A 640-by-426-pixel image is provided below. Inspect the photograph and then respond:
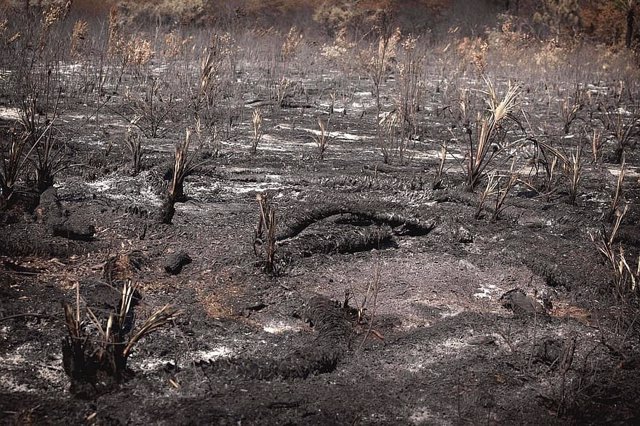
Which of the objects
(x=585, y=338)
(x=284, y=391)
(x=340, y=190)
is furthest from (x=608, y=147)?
(x=284, y=391)

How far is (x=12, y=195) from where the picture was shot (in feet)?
10.5

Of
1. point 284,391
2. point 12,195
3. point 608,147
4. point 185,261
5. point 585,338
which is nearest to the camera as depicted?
point 284,391

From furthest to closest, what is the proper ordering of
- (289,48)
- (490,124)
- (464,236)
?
(289,48)
(490,124)
(464,236)

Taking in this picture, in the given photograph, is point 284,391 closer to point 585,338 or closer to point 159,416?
point 159,416

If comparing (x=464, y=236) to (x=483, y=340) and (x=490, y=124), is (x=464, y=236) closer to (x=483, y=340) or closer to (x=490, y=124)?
(x=490, y=124)

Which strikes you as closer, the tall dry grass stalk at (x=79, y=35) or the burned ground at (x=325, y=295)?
the burned ground at (x=325, y=295)

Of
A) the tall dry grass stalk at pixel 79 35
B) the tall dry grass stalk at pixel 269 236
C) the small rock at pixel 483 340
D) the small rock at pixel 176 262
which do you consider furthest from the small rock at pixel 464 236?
the tall dry grass stalk at pixel 79 35

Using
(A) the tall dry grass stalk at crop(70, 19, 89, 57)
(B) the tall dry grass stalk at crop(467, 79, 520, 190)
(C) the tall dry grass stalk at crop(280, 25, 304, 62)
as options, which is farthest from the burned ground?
(C) the tall dry grass stalk at crop(280, 25, 304, 62)

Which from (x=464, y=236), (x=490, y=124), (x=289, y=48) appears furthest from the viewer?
(x=289, y=48)

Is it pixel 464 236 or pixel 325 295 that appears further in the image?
pixel 464 236

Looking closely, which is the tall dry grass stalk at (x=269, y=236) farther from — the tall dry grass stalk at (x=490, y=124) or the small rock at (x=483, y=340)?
the tall dry grass stalk at (x=490, y=124)

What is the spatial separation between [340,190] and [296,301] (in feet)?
5.28

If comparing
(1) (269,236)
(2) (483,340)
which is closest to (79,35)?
(1) (269,236)

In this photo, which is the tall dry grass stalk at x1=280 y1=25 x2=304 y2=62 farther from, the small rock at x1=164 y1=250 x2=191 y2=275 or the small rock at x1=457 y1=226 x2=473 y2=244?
the small rock at x1=164 y1=250 x2=191 y2=275
